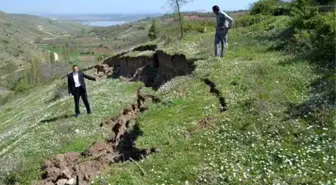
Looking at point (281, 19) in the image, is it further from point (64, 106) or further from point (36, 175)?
point (36, 175)

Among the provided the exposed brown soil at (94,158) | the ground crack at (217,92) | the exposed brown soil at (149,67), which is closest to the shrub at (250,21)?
the exposed brown soil at (149,67)

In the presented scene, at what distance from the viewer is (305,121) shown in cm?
1260

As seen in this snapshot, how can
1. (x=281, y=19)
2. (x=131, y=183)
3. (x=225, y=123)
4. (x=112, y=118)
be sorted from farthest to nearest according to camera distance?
(x=281, y=19), (x=112, y=118), (x=225, y=123), (x=131, y=183)

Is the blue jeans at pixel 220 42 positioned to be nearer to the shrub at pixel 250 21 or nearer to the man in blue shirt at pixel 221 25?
the man in blue shirt at pixel 221 25

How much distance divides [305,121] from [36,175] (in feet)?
31.4

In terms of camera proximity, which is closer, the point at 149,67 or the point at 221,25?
the point at 221,25

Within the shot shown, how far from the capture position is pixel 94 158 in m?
15.4

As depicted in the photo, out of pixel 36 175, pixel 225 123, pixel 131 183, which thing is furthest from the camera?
pixel 36 175

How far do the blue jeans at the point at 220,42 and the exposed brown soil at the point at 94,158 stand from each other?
4.88m

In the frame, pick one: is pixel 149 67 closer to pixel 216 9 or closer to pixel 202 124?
pixel 216 9

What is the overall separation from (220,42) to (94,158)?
1026cm

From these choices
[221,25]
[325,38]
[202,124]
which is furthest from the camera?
[221,25]

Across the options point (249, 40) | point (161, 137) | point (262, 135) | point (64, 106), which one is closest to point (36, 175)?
point (161, 137)

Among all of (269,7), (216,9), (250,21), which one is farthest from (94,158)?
(269,7)
